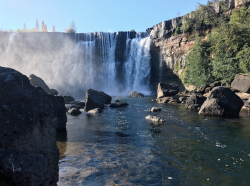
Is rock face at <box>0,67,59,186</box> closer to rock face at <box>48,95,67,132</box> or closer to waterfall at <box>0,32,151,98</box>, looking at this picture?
rock face at <box>48,95,67,132</box>

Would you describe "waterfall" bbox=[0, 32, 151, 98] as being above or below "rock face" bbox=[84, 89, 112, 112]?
above

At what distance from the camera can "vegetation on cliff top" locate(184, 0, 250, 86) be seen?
2092 centimetres

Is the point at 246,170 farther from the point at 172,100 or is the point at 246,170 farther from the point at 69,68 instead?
the point at 69,68

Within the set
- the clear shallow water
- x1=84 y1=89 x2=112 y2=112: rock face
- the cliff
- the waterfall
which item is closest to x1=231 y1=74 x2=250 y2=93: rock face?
the clear shallow water

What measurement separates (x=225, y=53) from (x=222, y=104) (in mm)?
12540

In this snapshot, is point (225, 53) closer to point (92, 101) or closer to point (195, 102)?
point (195, 102)

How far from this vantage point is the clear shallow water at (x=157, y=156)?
4.69m

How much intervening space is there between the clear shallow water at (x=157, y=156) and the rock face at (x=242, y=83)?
8604 millimetres

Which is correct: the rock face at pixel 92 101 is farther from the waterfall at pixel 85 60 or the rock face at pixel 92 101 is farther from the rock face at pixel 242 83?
the waterfall at pixel 85 60

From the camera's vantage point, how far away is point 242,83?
1761cm

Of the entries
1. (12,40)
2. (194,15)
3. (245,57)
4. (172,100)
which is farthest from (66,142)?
(12,40)

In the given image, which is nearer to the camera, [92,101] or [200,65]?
[92,101]

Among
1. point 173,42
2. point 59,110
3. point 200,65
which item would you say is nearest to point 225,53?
point 200,65

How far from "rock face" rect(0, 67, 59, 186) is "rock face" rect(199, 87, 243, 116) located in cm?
1177
